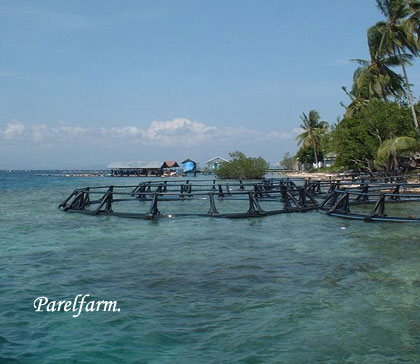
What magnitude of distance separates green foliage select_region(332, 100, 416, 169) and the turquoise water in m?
30.7

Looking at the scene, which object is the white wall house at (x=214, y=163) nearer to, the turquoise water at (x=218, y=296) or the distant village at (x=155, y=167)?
the distant village at (x=155, y=167)

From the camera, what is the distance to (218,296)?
24.5 feet

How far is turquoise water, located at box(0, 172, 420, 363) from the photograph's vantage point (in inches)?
213

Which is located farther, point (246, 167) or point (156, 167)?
point (156, 167)

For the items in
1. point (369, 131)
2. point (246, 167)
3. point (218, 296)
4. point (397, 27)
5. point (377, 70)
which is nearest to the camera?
point (218, 296)

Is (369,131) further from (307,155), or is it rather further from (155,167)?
(155,167)

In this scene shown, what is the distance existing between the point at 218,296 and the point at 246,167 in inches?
2688

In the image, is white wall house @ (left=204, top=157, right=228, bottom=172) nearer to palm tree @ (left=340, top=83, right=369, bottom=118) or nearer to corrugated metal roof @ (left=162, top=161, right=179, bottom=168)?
corrugated metal roof @ (left=162, top=161, right=179, bottom=168)

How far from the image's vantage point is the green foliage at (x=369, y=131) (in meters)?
42.1

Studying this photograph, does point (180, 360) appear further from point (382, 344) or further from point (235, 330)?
point (382, 344)

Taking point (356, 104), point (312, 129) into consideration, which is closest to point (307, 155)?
point (312, 129)

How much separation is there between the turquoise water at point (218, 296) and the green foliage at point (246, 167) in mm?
61421

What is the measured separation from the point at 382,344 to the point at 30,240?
36.8 ft

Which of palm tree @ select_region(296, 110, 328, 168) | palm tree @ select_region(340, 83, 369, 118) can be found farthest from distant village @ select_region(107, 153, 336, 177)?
palm tree @ select_region(340, 83, 369, 118)
